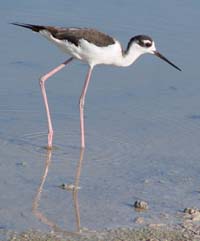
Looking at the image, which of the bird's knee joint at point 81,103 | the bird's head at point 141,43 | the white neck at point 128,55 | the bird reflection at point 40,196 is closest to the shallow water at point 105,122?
the bird reflection at point 40,196

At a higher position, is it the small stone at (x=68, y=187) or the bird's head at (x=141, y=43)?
the bird's head at (x=141, y=43)

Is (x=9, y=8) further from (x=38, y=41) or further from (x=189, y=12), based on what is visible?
(x=189, y=12)

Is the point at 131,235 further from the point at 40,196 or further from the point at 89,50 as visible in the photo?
the point at 89,50

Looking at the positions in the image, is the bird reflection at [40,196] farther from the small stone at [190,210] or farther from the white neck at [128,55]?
→ the white neck at [128,55]

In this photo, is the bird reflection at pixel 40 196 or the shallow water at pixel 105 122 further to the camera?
the shallow water at pixel 105 122

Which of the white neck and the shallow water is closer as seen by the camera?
the shallow water

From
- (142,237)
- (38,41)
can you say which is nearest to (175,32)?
(38,41)

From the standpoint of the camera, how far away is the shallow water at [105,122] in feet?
19.7

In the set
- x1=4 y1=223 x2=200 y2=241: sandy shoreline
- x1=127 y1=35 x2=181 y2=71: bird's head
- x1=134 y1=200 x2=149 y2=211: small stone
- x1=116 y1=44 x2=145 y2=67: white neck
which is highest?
x1=127 y1=35 x2=181 y2=71: bird's head

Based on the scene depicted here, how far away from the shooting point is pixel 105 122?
7613mm

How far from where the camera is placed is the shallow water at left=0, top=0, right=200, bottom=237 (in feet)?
19.7

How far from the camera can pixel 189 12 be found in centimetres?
1044

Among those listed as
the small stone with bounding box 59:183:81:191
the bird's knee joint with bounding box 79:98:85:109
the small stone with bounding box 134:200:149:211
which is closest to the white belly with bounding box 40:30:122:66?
the bird's knee joint with bounding box 79:98:85:109

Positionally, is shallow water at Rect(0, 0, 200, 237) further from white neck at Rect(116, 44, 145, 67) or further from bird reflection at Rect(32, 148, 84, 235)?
white neck at Rect(116, 44, 145, 67)
